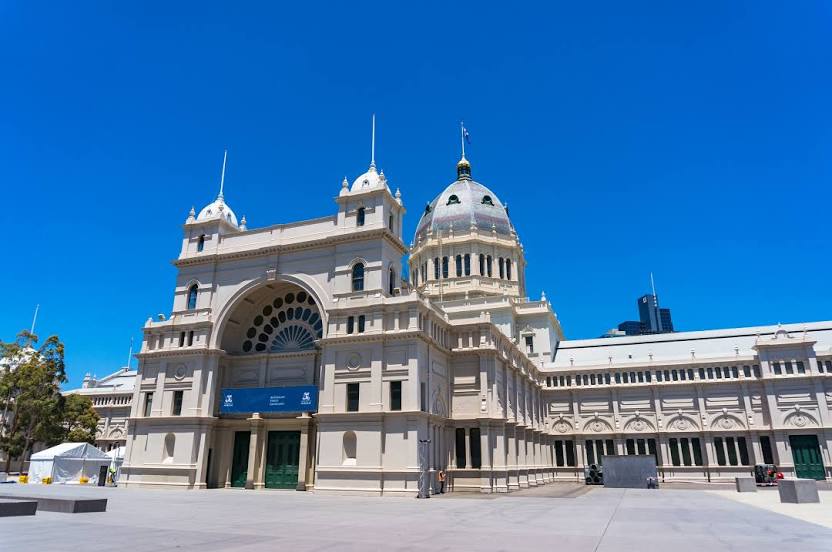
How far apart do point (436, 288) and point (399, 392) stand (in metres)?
36.3

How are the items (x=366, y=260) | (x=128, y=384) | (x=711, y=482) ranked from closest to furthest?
(x=366, y=260), (x=711, y=482), (x=128, y=384)

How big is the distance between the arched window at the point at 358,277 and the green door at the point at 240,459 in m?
16.1

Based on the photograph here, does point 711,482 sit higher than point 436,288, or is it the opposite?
point 436,288

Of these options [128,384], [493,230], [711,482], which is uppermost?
[493,230]

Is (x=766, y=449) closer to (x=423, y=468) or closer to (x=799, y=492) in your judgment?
(x=799, y=492)

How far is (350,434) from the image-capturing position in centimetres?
4103

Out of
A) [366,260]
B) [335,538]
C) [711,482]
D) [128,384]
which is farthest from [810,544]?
[128,384]

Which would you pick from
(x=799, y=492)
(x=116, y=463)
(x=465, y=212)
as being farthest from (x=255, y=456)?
(x=465, y=212)

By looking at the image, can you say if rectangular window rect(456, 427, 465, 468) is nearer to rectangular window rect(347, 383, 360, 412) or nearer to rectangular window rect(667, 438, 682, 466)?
rectangular window rect(347, 383, 360, 412)

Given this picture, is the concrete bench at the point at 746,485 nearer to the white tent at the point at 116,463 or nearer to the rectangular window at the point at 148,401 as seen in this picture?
the rectangular window at the point at 148,401

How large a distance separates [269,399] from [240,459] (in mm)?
6685

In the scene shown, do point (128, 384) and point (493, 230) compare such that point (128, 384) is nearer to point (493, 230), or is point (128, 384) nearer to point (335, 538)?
point (493, 230)

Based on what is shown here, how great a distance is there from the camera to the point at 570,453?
70.0 m

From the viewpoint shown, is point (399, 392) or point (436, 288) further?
point (436, 288)
